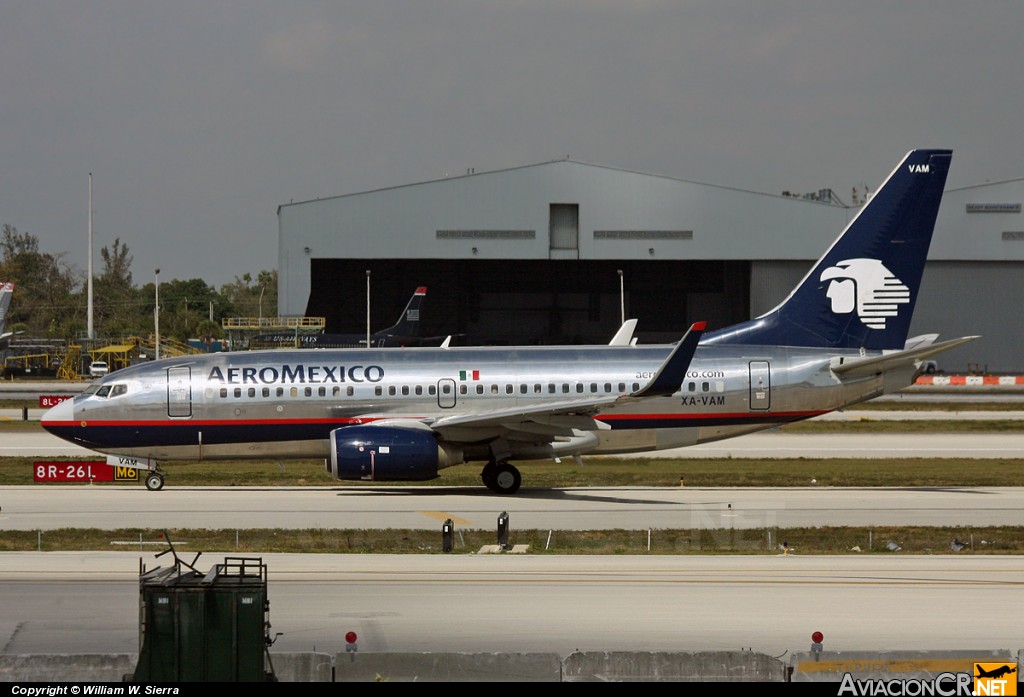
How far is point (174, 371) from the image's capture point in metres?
31.4

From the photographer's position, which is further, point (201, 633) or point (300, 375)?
point (300, 375)

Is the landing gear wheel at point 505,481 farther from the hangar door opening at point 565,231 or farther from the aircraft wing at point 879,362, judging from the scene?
the hangar door opening at point 565,231

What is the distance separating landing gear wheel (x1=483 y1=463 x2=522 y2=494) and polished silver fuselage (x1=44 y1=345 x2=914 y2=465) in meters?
0.54

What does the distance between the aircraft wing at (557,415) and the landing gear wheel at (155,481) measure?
25.0 ft

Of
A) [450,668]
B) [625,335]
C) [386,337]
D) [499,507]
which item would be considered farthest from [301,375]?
[386,337]

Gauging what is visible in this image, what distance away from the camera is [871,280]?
107 ft

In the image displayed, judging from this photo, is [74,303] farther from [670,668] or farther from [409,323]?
[670,668]

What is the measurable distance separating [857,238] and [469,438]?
12.5 meters

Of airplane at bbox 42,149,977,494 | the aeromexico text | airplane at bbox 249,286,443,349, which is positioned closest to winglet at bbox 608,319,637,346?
airplane at bbox 42,149,977,494

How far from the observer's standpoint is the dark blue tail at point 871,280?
32.5 m

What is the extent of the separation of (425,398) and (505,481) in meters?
3.12

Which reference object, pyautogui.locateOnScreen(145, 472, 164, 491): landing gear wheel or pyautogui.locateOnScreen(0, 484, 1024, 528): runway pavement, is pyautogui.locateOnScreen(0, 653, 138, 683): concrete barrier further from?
pyautogui.locateOnScreen(145, 472, 164, 491): landing gear wheel

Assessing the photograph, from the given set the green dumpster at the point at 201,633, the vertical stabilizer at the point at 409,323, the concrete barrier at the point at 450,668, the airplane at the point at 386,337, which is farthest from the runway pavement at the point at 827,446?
the vertical stabilizer at the point at 409,323

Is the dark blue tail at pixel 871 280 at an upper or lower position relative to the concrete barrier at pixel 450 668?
upper
